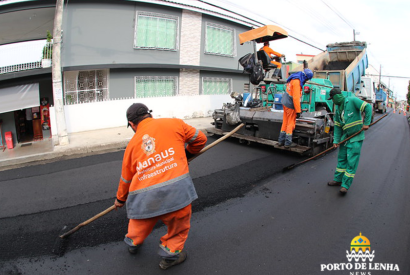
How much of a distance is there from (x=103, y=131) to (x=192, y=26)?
6818 mm

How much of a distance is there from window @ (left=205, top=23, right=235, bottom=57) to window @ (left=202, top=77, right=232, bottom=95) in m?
1.40

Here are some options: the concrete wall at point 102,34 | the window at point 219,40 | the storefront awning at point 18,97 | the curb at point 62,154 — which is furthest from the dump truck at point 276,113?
the storefront awning at point 18,97

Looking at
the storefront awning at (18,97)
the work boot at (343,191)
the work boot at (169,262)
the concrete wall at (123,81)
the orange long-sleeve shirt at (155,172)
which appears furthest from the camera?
the concrete wall at (123,81)

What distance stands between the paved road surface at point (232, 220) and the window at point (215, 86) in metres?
8.67

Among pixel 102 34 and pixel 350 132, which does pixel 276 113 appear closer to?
pixel 350 132

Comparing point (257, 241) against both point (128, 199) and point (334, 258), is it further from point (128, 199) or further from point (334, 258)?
point (128, 199)

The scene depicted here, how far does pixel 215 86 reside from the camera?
1400cm

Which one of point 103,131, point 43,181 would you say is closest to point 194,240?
point 43,181

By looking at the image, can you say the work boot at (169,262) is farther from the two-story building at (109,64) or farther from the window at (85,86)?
the window at (85,86)

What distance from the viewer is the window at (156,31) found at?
10727 mm

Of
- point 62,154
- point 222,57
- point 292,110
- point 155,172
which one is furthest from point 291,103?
point 222,57

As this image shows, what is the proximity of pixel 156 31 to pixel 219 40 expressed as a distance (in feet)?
12.5

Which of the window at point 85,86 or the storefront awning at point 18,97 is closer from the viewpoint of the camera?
the storefront awning at point 18,97

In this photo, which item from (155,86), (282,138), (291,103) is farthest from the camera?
(155,86)
